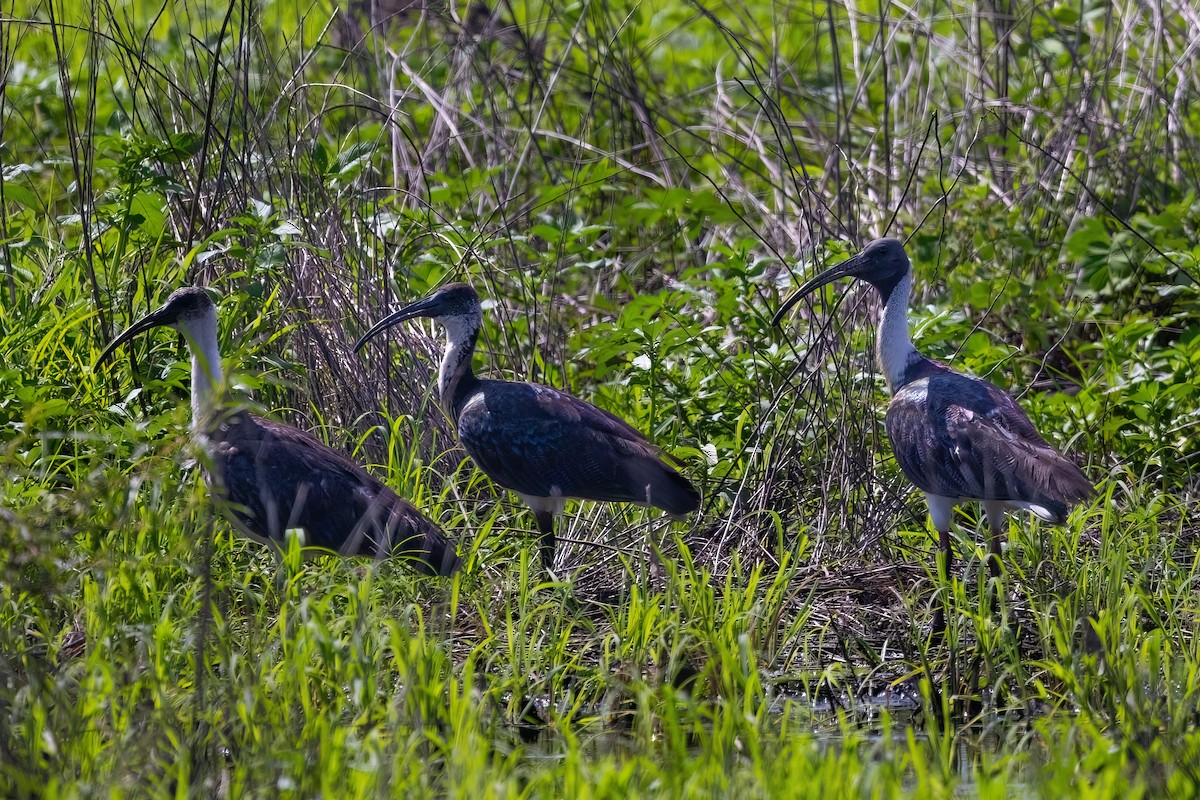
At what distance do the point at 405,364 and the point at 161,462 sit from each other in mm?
2198

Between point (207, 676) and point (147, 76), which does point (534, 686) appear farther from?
point (147, 76)

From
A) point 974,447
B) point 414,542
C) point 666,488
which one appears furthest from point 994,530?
point 414,542

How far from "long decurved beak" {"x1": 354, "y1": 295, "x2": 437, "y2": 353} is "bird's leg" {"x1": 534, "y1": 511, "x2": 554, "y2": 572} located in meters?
0.88

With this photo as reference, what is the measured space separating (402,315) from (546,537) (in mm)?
1013

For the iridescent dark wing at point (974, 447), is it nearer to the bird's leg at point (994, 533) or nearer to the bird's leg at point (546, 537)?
the bird's leg at point (994, 533)

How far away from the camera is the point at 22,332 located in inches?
220

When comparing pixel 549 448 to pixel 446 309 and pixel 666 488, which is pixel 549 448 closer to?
pixel 666 488

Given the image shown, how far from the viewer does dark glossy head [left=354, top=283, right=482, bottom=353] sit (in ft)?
18.8

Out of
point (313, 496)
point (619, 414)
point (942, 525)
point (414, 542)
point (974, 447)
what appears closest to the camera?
point (414, 542)

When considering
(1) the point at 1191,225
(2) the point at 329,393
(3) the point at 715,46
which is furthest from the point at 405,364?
(3) the point at 715,46

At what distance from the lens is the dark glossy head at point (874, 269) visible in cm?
551

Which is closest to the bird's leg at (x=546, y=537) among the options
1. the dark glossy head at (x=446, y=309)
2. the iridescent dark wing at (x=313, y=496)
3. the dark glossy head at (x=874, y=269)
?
the iridescent dark wing at (x=313, y=496)

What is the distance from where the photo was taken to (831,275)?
5.50m

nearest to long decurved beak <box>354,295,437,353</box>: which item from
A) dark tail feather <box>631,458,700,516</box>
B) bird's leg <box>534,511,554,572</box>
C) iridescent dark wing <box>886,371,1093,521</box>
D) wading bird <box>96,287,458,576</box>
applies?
wading bird <box>96,287,458,576</box>
